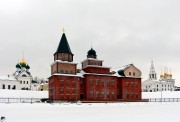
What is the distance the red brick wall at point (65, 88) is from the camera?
167 ft

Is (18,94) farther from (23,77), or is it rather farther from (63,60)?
(63,60)

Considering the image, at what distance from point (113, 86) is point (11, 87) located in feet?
133

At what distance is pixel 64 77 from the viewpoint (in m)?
51.7

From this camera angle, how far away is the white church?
266 ft

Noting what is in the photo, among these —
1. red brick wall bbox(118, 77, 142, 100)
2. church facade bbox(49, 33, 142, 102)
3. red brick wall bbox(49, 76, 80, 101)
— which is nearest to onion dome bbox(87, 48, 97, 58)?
church facade bbox(49, 33, 142, 102)

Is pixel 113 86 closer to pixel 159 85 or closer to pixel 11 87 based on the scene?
pixel 11 87

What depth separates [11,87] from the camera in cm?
8150

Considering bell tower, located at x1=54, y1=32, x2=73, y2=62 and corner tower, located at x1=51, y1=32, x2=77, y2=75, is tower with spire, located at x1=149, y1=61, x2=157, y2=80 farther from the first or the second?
bell tower, located at x1=54, y1=32, x2=73, y2=62

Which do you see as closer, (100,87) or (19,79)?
(100,87)

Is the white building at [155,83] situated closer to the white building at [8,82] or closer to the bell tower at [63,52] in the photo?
the white building at [8,82]

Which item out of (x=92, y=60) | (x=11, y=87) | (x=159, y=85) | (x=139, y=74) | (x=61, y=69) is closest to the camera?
(x=61, y=69)

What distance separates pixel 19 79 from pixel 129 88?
42.9 metres
